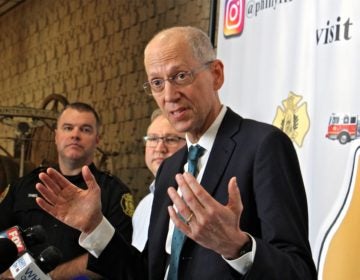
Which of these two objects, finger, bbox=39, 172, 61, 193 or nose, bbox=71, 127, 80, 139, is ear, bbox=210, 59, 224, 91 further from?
nose, bbox=71, 127, 80, 139

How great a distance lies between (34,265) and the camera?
1.36 m

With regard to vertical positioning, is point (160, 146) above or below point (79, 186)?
above

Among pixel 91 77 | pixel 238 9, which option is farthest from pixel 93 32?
pixel 238 9

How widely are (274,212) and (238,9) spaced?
1.73m

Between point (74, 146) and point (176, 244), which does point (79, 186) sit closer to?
point (74, 146)

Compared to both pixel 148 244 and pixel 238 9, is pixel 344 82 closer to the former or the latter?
pixel 238 9

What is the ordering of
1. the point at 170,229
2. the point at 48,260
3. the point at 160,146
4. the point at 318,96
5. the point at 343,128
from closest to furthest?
the point at 48,260, the point at 170,229, the point at 343,128, the point at 318,96, the point at 160,146

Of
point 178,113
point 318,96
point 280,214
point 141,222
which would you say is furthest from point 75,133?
point 280,214

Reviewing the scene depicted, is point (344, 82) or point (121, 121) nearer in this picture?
Result: point (344, 82)

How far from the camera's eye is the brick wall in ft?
18.3

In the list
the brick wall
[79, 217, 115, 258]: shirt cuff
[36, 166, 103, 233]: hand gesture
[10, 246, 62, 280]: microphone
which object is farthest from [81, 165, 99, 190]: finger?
the brick wall

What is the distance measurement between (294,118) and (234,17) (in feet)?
2.41

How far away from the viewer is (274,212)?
131cm

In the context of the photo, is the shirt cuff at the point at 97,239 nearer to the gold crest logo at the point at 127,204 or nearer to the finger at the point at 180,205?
the finger at the point at 180,205
